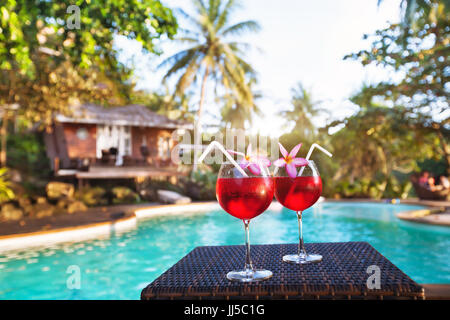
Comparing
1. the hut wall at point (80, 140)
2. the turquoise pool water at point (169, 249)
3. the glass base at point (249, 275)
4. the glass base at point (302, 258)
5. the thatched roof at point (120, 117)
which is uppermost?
the thatched roof at point (120, 117)

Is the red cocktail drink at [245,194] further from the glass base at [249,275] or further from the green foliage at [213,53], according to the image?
the green foliage at [213,53]

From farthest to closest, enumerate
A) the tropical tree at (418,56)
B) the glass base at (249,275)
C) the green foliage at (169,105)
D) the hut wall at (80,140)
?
the green foliage at (169,105), the hut wall at (80,140), the tropical tree at (418,56), the glass base at (249,275)

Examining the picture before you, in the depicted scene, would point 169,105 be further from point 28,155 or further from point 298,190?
point 298,190

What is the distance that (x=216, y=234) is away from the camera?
10.1m

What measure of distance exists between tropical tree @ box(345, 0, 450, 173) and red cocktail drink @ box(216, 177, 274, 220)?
11.0m

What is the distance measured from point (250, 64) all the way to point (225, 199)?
24.4m

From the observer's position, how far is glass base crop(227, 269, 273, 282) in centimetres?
110

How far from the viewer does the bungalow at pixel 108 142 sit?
59.2ft

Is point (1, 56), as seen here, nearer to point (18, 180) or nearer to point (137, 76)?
point (18, 180)

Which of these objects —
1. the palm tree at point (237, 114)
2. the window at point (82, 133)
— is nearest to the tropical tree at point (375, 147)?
the palm tree at point (237, 114)

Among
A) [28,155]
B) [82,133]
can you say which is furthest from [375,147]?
[28,155]

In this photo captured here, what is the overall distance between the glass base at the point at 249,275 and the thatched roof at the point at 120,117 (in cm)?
1780

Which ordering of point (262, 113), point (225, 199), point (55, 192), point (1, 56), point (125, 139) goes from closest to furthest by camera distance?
point (225, 199), point (1, 56), point (55, 192), point (125, 139), point (262, 113)
